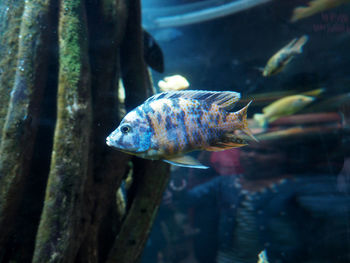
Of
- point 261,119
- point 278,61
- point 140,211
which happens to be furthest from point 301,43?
point 140,211

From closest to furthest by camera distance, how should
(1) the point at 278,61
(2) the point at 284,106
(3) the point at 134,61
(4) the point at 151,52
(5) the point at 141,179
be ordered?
(3) the point at 134,61 → (5) the point at 141,179 → (4) the point at 151,52 → (1) the point at 278,61 → (2) the point at 284,106

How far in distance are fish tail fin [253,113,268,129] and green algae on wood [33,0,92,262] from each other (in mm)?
3902

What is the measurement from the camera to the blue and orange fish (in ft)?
4.25

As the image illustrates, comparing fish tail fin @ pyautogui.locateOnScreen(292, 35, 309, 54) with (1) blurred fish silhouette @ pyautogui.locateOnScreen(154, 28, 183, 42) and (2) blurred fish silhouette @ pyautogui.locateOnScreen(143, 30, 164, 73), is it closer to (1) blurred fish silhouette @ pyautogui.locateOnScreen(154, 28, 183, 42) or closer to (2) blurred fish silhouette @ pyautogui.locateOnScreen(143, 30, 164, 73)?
(2) blurred fish silhouette @ pyautogui.locateOnScreen(143, 30, 164, 73)

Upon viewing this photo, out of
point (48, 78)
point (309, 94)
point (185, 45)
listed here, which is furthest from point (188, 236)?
point (48, 78)

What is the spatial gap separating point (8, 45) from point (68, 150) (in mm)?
1227

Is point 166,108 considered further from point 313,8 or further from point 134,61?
point 313,8

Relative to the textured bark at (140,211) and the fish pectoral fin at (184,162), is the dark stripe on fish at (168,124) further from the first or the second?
the textured bark at (140,211)

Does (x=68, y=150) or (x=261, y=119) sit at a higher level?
(x=261, y=119)

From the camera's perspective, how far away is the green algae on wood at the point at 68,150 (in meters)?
1.99

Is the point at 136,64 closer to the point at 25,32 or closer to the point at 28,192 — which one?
the point at 25,32

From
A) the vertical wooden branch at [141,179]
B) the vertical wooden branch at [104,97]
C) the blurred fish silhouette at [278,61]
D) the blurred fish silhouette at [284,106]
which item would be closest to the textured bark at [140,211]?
the vertical wooden branch at [141,179]

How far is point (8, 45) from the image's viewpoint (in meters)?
2.32

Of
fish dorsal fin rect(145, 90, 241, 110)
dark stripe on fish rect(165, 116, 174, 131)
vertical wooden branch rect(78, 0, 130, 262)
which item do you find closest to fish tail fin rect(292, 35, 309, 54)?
vertical wooden branch rect(78, 0, 130, 262)
